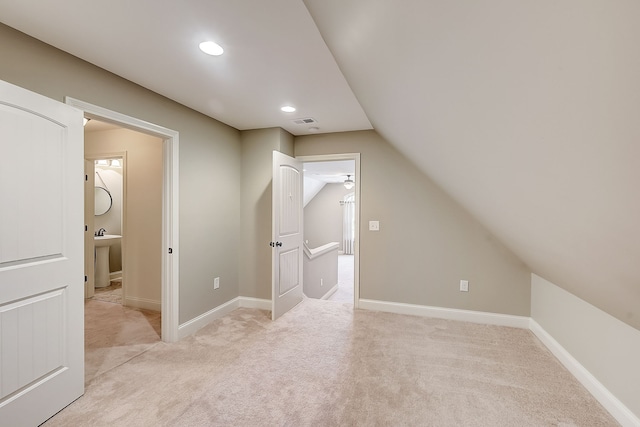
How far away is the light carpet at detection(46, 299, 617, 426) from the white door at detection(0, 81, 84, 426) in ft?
0.83

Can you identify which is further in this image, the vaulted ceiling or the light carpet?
the light carpet

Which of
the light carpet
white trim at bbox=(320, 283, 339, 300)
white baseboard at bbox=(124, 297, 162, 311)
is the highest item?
white baseboard at bbox=(124, 297, 162, 311)

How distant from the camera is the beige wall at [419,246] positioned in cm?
330

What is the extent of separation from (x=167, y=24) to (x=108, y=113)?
102 centimetres

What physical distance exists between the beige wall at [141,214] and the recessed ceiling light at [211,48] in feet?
7.46

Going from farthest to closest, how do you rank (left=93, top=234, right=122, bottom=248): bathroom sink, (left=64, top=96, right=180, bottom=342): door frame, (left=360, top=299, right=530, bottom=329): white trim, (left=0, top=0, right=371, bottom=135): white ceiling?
(left=93, top=234, right=122, bottom=248): bathroom sink, (left=360, top=299, right=530, bottom=329): white trim, (left=64, top=96, right=180, bottom=342): door frame, (left=0, top=0, right=371, bottom=135): white ceiling

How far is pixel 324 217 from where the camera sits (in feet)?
32.2

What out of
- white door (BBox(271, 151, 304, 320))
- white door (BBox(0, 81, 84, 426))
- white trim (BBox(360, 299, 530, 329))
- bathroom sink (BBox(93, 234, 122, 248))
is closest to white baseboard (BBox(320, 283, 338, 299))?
white door (BBox(271, 151, 304, 320))

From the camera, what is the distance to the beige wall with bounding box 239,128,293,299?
12.3 feet

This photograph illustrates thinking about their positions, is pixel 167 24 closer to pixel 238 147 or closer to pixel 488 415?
pixel 238 147

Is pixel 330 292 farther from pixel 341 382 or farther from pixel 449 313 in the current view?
pixel 341 382

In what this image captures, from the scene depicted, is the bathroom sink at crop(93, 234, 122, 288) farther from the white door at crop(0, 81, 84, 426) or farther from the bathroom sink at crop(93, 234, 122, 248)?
the white door at crop(0, 81, 84, 426)

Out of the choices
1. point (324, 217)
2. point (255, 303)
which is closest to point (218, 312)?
point (255, 303)

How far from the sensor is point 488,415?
1.86 metres
